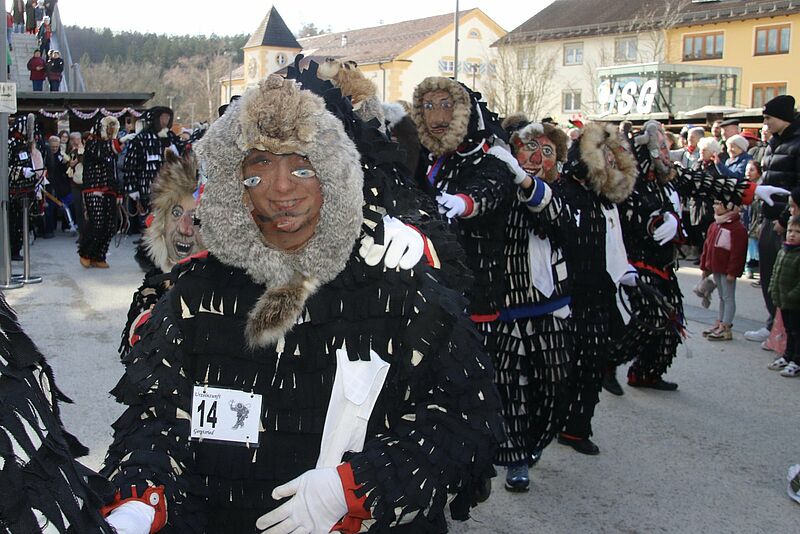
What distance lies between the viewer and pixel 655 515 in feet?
14.0

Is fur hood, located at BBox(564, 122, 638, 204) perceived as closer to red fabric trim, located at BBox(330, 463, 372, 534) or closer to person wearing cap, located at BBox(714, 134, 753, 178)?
red fabric trim, located at BBox(330, 463, 372, 534)

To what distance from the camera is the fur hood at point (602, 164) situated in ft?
16.2

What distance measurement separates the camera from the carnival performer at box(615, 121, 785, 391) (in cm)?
576

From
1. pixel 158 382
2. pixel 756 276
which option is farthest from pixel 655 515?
pixel 756 276

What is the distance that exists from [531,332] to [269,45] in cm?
4438

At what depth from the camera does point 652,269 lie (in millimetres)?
6031

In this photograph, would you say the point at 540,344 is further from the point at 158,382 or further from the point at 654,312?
the point at 158,382

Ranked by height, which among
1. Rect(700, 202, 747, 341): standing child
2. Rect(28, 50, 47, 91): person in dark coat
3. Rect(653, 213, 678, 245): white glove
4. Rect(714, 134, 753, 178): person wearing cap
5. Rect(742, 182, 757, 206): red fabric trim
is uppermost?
Rect(28, 50, 47, 91): person in dark coat

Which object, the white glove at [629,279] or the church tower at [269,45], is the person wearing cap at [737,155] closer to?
the white glove at [629,279]

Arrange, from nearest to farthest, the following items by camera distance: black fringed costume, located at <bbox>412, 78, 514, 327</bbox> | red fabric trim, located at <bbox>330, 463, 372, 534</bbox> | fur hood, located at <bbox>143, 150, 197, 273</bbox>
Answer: red fabric trim, located at <bbox>330, 463, 372, 534</bbox>, fur hood, located at <bbox>143, 150, 197, 273</bbox>, black fringed costume, located at <bbox>412, 78, 514, 327</bbox>

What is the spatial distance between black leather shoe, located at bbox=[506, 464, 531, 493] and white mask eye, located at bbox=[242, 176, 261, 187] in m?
2.87

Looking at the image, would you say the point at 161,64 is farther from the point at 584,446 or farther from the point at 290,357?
the point at 290,357

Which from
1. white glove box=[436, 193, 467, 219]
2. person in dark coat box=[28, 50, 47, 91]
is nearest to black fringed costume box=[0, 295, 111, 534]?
white glove box=[436, 193, 467, 219]

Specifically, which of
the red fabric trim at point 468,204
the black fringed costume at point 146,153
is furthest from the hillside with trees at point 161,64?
the red fabric trim at point 468,204
